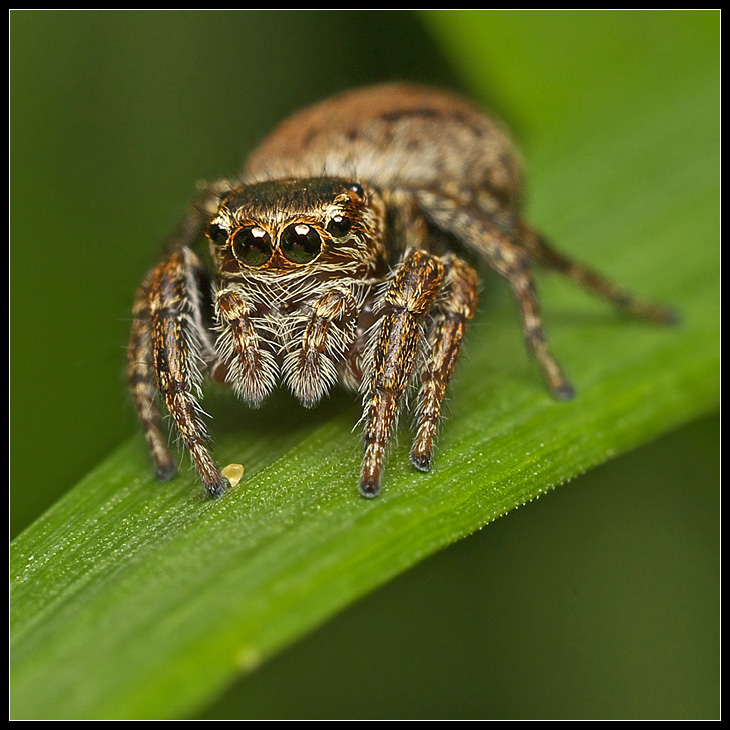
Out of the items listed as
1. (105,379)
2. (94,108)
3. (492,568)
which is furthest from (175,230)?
(492,568)

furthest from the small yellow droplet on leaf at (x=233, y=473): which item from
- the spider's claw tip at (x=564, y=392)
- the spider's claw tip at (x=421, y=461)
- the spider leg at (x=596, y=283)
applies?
the spider leg at (x=596, y=283)

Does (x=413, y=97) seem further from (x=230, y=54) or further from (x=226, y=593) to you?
(x=226, y=593)

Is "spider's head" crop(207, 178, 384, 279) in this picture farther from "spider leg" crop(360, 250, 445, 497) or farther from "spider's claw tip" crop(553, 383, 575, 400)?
"spider's claw tip" crop(553, 383, 575, 400)

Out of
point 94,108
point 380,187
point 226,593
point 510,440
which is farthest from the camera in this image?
point 94,108

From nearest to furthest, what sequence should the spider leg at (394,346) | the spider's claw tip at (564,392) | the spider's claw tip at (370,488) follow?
the spider's claw tip at (370,488) < the spider leg at (394,346) < the spider's claw tip at (564,392)

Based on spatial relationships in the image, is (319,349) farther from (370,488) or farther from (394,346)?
(370,488)

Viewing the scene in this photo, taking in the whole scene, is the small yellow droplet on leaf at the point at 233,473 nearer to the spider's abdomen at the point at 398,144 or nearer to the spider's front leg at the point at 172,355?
the spider's front leg at the point at 172,355

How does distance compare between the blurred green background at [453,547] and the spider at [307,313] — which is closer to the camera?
the spider at [307,313]
